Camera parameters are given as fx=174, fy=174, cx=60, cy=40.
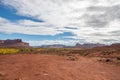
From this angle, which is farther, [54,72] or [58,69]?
[58,69]

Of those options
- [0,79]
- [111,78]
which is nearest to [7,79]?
[0,79]

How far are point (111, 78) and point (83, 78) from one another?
8.64ft

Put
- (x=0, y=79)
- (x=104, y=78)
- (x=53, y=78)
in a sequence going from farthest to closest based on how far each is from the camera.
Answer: (x=104, y=78)
(x=53, y=78)
(x=0, y=79)

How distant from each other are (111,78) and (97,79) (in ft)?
5.51

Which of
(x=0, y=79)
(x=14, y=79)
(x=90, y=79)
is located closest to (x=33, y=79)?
(x=14, y=79)

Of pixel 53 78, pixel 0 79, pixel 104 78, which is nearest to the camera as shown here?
pixel 0 79

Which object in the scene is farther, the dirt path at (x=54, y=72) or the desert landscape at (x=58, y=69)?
the desert landscape at (x=58, y=69)

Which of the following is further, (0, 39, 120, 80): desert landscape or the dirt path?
(0, 39, 120, 80): desert landscape

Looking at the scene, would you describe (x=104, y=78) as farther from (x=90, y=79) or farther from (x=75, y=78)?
(x=75, y=78)

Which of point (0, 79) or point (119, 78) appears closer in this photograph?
point (0, 79)

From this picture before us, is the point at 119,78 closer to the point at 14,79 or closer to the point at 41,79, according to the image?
the point at 41,79

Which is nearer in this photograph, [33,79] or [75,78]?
[33,79]

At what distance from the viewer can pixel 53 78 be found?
1267 centimetres

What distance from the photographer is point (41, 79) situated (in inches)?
476
